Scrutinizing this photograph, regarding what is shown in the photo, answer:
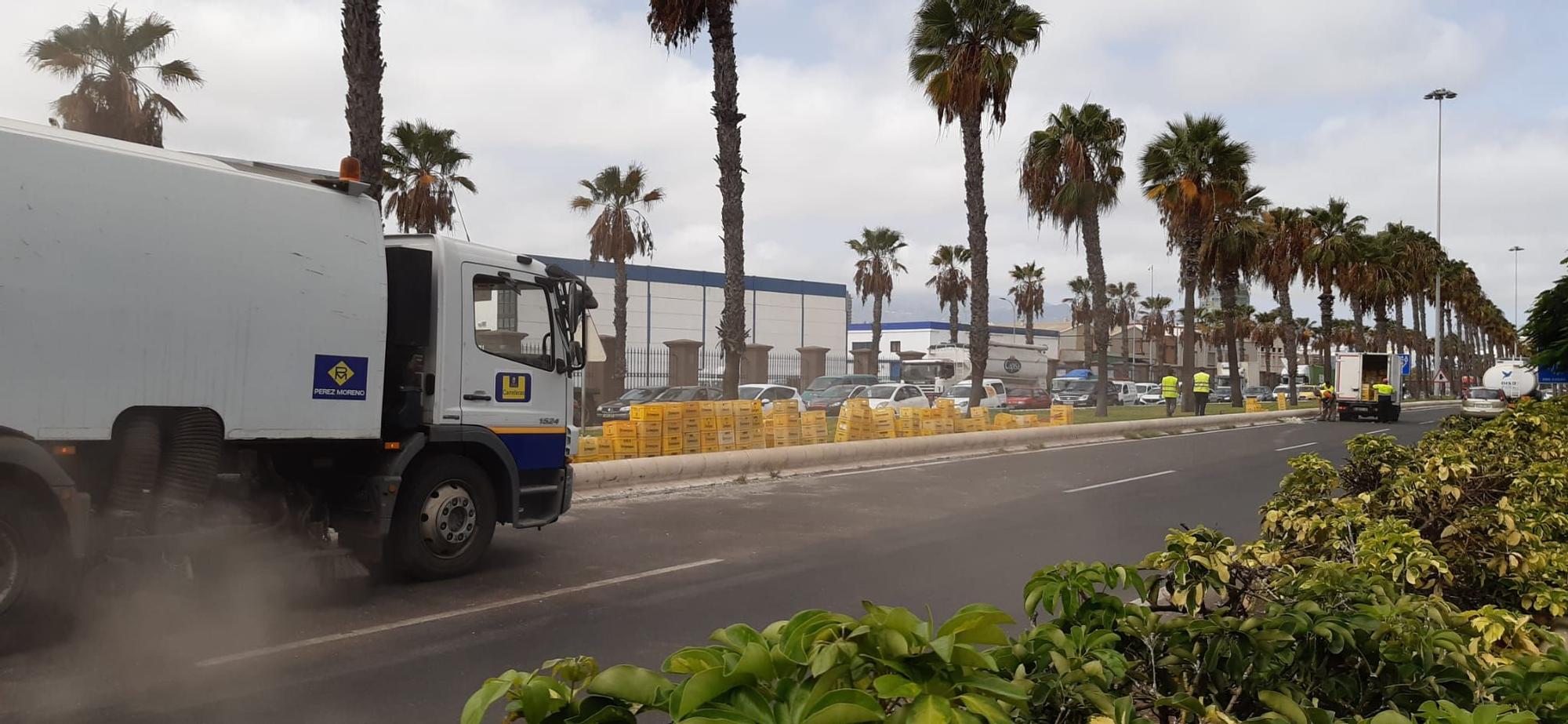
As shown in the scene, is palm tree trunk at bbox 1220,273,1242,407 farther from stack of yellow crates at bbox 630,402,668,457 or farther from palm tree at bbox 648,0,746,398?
stack of yellow crates at bbox 630,402,668,457

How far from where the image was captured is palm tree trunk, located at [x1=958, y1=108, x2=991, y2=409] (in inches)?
1102

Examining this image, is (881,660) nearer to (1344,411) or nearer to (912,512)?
(912,512)

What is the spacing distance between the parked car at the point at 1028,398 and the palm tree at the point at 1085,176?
10300 millimetres

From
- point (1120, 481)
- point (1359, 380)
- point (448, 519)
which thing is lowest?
point (1120, 481)

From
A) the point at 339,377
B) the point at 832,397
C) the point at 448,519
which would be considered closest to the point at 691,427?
the point at 448,519

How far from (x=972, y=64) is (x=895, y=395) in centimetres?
1052

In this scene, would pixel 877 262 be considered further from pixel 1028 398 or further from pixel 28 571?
pixel 28 571

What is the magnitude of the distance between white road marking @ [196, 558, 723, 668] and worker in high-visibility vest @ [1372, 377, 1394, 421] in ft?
116

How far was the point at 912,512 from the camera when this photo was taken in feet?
41.5

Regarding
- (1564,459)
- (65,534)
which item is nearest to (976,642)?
(65,534)

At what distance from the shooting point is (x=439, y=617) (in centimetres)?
711

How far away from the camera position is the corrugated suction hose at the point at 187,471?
666 cm

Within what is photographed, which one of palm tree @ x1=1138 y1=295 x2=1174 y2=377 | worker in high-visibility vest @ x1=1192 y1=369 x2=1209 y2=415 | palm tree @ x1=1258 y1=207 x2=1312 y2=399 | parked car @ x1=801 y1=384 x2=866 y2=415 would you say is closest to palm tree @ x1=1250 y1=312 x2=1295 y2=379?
palm tree @ x1=1138 y1=295 x2=1174 y2=377

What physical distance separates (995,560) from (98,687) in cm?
666
